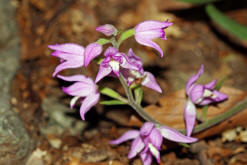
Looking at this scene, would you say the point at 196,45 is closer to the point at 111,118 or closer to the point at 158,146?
the point at 111,118

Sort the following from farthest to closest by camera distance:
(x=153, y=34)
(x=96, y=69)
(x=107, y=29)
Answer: (x=96, y=69) < (x=153, y=34) < (x=107, y=29)

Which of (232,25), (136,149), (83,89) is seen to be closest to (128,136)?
(136,149)

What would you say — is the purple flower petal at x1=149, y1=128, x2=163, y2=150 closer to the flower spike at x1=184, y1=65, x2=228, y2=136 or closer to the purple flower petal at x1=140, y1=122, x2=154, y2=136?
the purple flower petal at x1=140, y1=122, x2=154, y2=136

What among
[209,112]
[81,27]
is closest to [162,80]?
[209,112]

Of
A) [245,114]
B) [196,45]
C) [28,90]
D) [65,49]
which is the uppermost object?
[65,49]

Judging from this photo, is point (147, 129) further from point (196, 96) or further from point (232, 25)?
point (232, 25)
